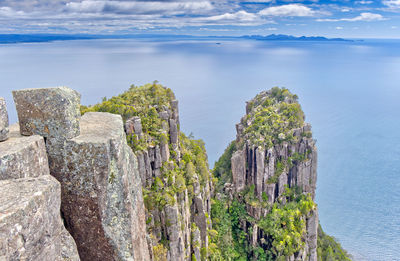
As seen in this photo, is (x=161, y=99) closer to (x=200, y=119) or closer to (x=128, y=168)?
(x=128, y=168)

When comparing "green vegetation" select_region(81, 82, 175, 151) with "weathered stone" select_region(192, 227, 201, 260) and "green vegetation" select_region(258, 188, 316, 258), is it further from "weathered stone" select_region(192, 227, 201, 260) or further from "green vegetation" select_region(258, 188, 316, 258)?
"green vegetation" select_region(258, 188, 316, 258)

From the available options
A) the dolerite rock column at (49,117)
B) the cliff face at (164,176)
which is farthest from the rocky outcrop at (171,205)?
the dolerite rock column at (49,117)

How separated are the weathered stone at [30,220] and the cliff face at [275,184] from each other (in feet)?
126

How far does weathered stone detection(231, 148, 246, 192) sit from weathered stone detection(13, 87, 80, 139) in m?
37.9

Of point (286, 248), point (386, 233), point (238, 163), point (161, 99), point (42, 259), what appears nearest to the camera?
point (42, 259)

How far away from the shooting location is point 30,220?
8.34 meters

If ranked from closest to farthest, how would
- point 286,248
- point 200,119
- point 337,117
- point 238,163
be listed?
point 286,248 < point 238,163 < point 200,119 < point 337,117

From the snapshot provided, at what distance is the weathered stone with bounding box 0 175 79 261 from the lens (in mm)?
7789

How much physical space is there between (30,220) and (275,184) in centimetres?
4243

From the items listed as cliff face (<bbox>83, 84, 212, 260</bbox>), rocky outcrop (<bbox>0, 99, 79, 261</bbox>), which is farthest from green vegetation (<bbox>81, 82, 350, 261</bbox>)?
rocky outcrop (<bbox>0, 99, 79, 261</bbox>)

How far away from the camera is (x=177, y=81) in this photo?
184 meters

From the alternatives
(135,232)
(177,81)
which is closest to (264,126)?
(135,232)

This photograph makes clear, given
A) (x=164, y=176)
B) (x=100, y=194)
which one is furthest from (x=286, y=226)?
(x=100, y=194)

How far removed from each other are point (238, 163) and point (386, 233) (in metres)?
47.6
